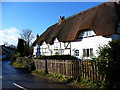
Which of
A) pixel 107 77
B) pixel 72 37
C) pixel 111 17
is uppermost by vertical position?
pixel 111 17

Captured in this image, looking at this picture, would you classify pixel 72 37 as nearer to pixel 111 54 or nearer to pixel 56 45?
pixel 56 45

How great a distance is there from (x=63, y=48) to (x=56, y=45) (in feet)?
6.83

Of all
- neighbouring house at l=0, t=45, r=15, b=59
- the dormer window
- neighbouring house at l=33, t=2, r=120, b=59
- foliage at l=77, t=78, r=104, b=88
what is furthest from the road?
neighbouring house at l=0, t=45, r=15, b=59

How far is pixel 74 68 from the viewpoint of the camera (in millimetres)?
10695

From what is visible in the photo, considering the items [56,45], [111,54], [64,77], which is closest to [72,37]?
[56,45]

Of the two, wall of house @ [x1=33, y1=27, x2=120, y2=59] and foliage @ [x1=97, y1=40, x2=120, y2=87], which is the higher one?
wall of house @ [x1=33, y1=27, x2=120, y2=59]

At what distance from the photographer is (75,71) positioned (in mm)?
10570

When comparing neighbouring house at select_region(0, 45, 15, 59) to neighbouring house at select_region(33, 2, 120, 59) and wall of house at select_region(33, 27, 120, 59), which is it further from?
neighbouring house at select_region(33, 2, 120, 59)

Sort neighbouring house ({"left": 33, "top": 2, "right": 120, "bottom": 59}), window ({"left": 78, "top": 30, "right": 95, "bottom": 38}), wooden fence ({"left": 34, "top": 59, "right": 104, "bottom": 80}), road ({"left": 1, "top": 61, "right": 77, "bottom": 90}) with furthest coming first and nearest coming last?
window ({"left": 78, "top": 30, "right": 95, "bottom": 38}) < neighbouring house ({"left": 33, "top": 2, "right": 120, "bottom": 59}) < wooden fence ({"left": 34, "top": 59, "right": 104, "bottom": 80}) < road ({"left": 1, "top": 61, "right": 77, "bottom": 90})

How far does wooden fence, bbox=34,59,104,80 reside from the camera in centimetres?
925

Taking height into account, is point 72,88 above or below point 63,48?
below

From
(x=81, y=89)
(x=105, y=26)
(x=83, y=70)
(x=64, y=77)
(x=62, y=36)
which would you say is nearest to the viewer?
(x=81, y=89)

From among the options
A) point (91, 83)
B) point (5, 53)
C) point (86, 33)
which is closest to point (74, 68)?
point (91, 83)

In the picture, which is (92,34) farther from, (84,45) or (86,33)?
(84,45)
